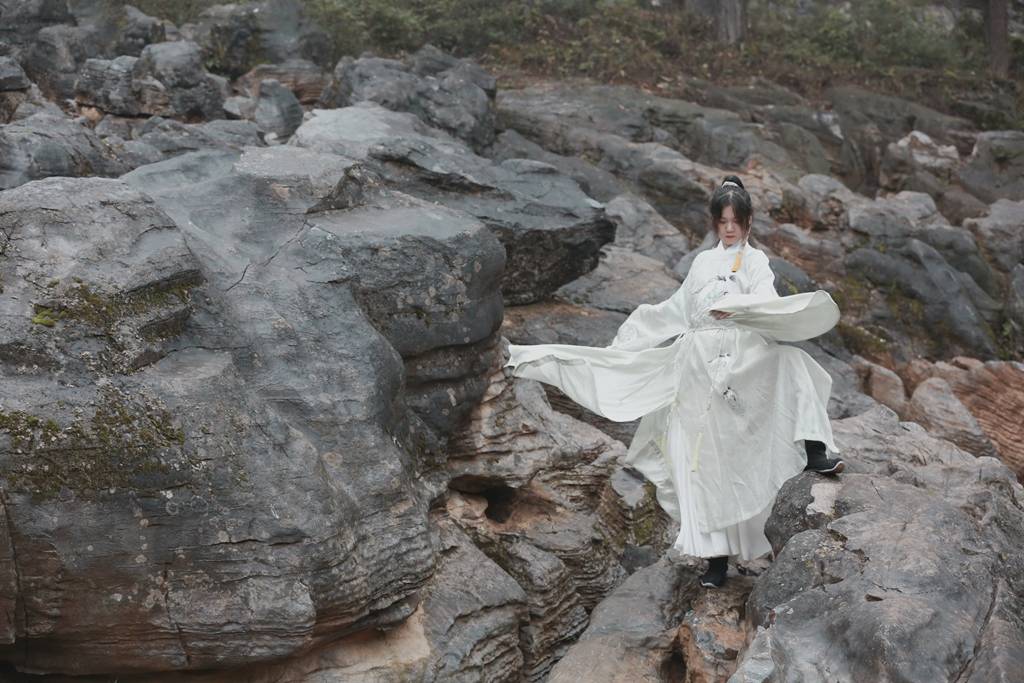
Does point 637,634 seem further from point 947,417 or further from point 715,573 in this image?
point 947,417

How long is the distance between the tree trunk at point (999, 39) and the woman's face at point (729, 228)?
762 inches

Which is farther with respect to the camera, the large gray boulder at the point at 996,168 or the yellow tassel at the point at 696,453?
the large gray boulder at the point at 996,168

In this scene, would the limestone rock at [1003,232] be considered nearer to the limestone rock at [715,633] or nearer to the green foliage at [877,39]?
the green foliage at [877,39]

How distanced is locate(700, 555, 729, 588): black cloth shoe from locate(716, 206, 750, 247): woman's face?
1971 mm

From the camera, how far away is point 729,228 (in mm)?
6816

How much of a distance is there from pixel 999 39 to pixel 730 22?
584cm

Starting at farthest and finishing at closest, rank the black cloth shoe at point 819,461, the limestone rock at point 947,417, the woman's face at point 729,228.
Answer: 1. the limestone rock at point 947,417
2. the woman's face at point 729,228
3. the black cloth shoe at point 819,461

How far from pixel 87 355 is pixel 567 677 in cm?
305

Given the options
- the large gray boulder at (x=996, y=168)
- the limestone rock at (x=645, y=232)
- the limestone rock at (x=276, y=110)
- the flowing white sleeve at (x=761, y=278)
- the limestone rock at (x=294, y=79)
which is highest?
the flowing white sleeve at (x=761, y=278)

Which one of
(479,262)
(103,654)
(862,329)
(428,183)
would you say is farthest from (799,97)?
(103,654)

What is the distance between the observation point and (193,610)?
5.12m

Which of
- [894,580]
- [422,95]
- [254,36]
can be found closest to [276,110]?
[422,95]

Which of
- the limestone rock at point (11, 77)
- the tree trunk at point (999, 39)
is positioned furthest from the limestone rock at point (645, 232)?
the tree trunk at point (999, 39)

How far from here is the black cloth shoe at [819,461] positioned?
636cm
